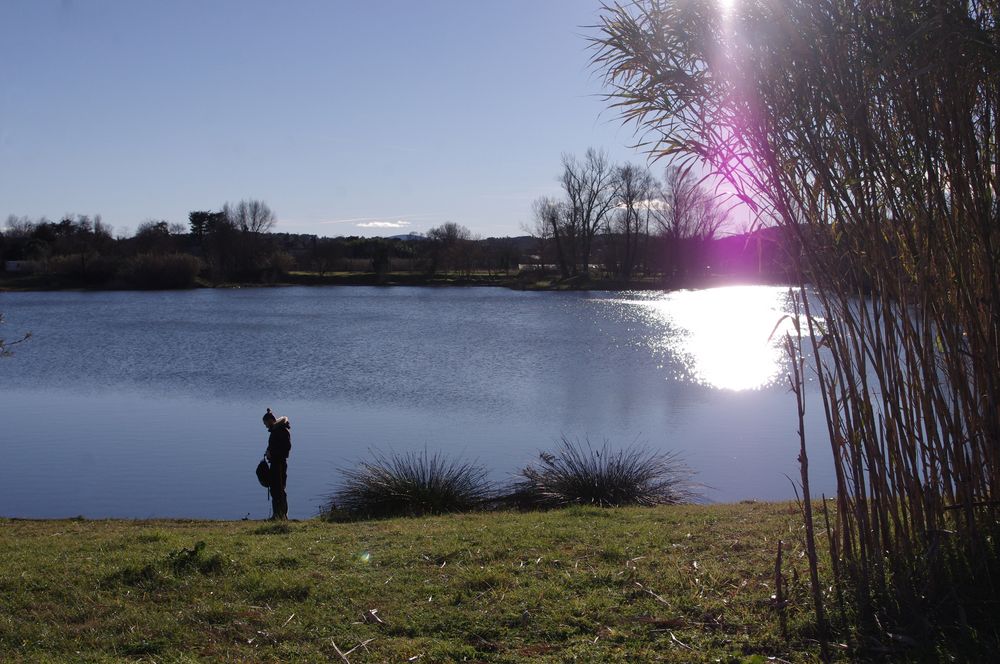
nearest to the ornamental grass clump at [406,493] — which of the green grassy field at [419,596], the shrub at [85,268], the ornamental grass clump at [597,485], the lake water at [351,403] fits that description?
the ornamental grass clump at [597,485]

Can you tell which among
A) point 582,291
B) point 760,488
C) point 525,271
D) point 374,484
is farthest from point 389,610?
point 525,271

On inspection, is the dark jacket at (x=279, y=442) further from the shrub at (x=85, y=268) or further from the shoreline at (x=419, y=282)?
the shrub at (x=85, y=268)

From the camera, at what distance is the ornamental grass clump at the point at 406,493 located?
9.16 m

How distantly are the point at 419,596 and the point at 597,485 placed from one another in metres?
5.23

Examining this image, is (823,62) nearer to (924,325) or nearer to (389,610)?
(924,325)

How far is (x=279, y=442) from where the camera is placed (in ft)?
30.2

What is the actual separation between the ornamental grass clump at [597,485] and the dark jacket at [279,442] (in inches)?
98.8

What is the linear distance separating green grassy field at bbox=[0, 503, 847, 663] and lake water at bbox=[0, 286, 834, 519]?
13.2 ft

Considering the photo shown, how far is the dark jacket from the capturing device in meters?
9.16

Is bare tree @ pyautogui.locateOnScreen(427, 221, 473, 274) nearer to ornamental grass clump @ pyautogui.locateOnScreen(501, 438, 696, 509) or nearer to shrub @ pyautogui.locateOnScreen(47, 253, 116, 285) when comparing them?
shrub @ pyautogui.locateOnScreen(47, 253, 116, 285)

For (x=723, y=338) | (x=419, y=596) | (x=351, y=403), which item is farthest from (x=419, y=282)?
(x=419, y=596)

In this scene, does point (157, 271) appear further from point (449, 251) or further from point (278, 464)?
point (278, 464)

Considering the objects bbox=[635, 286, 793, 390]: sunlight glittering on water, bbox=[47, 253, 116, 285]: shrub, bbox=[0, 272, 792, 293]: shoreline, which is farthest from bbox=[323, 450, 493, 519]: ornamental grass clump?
bbox=[47, 253, 116, 285]: shrub

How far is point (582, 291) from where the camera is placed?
6366cm
